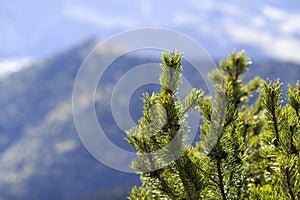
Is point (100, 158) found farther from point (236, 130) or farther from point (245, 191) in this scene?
point (245, 191)

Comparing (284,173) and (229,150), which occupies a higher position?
(229,150)

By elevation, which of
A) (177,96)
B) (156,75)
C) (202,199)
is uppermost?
(156,75)

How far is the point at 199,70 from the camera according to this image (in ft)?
9.62

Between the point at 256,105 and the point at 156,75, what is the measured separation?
2.80m

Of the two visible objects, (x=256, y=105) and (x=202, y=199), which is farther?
(x=256, y=105)

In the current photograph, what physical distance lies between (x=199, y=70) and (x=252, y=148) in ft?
6.61

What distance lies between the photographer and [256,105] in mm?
5863

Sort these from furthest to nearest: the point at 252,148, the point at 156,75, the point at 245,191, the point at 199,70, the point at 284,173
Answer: the point at 252,148 < the point at 245,191 < the point at 156,75 < the point at 199,70 < the point at 284,173

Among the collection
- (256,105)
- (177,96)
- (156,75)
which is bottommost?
(177,96)

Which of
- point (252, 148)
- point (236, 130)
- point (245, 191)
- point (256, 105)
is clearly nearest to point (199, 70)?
point (236, 130)

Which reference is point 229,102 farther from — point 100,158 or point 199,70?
point 100,158

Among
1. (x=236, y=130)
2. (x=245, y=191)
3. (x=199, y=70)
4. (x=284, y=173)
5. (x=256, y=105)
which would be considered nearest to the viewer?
(x=284, y=173)

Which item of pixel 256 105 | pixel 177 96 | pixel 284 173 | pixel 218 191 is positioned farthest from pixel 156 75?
pixel 256 105

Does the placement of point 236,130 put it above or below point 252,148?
below
